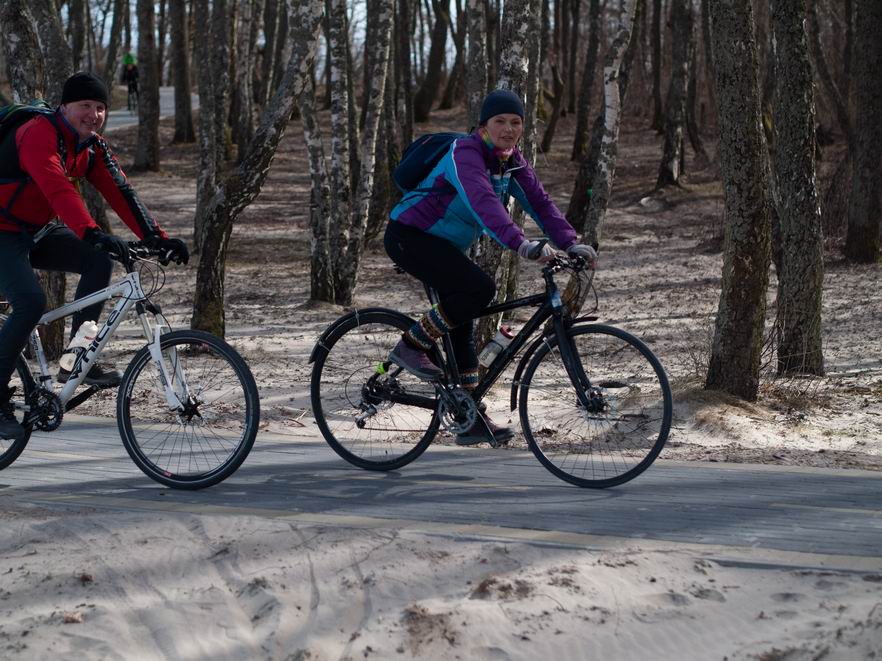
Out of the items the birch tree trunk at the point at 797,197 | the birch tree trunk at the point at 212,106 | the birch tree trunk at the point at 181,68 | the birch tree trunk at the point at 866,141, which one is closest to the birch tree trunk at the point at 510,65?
the birch tree trunk at the point at 797,197

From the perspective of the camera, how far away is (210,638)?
3.73m

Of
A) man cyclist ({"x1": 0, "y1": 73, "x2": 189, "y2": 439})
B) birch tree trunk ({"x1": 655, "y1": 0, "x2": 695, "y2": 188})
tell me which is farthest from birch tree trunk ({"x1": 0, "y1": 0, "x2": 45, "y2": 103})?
birch tree trunk ({"x1": 655, "y1": 0, "x2": 695, "y2": 188})

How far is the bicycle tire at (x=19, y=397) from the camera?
19.1 ft

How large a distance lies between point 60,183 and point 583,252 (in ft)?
8.78

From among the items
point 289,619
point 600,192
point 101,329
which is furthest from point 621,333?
point 600,192

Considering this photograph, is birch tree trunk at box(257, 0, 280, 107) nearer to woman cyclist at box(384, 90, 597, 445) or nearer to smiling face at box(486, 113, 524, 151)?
woman cyclist at box(384, 90, 597, 445)

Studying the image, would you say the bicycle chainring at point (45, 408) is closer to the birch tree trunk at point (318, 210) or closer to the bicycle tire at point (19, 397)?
the bicycle tire at point (19, 397)

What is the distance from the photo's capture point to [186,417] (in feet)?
18.1

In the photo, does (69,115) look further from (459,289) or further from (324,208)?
(324,208)

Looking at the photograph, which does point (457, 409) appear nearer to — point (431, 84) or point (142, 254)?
point (142, 254)

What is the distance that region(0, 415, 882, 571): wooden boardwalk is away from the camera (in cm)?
472

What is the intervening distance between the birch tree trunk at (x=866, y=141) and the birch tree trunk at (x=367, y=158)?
6.88 metres

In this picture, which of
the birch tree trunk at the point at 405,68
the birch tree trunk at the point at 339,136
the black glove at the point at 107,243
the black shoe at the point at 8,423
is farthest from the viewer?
the birch tree trunk at the point at 405,68

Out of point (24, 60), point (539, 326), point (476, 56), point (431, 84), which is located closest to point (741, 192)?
point (539, 326)
